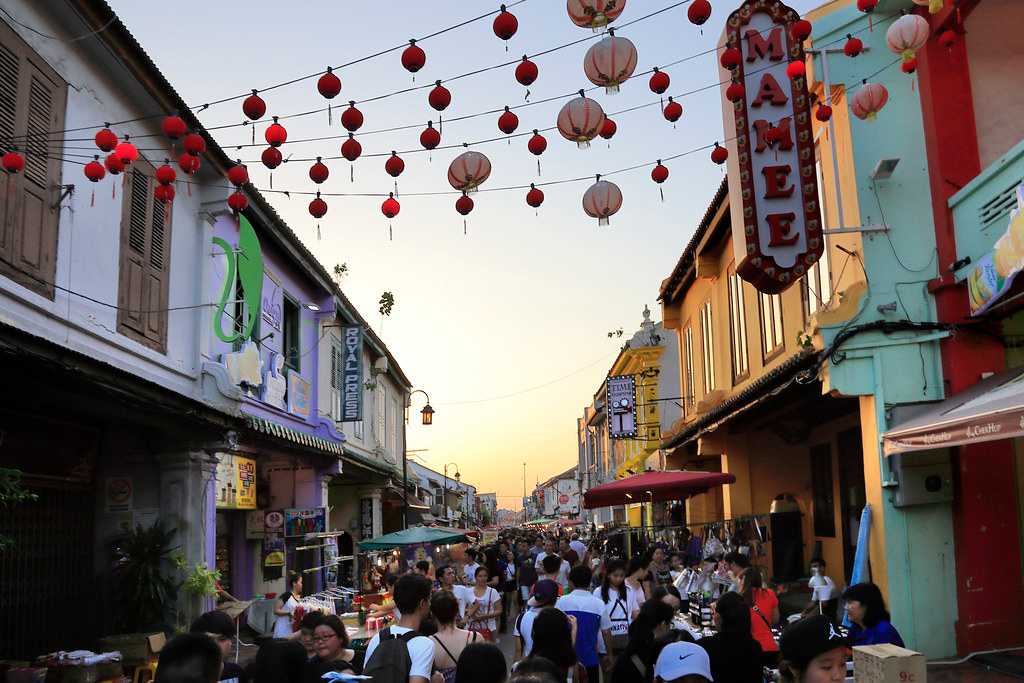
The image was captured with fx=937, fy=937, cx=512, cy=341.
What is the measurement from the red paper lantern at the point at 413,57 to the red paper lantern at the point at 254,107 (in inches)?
55.2

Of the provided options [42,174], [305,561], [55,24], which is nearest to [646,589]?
[42,174]

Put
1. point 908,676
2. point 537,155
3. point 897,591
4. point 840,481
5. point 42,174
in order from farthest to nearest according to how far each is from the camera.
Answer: point 840,481
point 897,591
point 42,174
point 537,155
point 908,676

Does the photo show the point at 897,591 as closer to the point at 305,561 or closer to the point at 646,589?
the point at 646,589

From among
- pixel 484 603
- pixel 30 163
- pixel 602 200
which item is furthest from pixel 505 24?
pixel 484 603

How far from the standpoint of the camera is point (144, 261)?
13.2 m

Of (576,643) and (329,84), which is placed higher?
(329,84)

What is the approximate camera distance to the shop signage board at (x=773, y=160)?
479 inches

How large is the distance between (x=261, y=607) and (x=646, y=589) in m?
9.67

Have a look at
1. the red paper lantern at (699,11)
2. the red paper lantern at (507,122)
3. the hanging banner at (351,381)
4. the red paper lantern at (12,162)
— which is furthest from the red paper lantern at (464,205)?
the hanging banner at (351,381)

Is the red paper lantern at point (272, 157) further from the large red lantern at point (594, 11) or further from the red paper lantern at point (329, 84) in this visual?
the large red lantern at point (594, 11)

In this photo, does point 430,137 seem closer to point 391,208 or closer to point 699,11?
point 391,208

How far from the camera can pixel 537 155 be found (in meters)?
9.57

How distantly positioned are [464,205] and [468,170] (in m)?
0.40

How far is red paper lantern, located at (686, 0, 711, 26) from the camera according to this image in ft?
26.6
